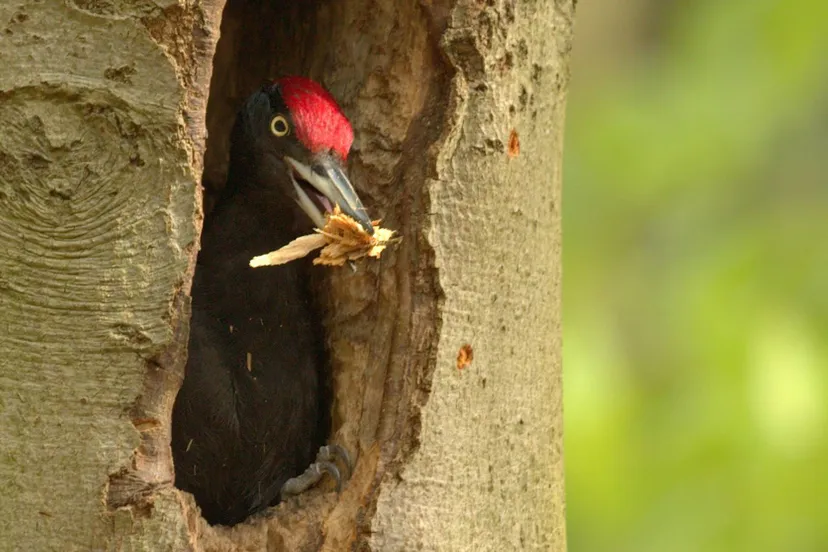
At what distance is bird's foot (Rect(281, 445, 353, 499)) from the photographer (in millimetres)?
3037

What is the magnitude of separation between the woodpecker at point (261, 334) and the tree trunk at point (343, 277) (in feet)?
0.57

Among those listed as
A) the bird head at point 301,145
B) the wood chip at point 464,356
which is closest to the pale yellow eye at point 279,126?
the bird head at point 301,145

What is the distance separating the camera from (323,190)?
133 inches

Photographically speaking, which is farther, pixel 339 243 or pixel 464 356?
pixel 339 243

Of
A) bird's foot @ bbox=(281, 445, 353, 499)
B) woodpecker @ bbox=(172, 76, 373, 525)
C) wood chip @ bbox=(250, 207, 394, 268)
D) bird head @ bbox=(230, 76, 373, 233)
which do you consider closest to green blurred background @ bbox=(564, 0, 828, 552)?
woodpecker @ bbox=(172, 76, 373, 525)

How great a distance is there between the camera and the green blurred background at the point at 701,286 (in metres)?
4.83

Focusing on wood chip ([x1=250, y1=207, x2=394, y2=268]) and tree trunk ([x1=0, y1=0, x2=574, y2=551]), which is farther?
wood chip ([x1=250, y1=207, x2=394, y2=268])

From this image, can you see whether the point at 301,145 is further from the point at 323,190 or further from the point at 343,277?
the point at 343,277

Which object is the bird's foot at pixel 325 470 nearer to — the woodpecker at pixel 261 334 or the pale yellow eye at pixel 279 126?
the woodpecker at pixel 261 334

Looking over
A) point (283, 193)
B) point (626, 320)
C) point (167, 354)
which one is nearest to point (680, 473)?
point (626, 320)

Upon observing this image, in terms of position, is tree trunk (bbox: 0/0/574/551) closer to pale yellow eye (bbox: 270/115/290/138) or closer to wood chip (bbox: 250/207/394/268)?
wood chip (bbox: 250/207/394/268)

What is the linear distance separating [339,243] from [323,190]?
12.4 inches

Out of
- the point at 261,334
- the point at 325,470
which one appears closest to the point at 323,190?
the point at 261,334

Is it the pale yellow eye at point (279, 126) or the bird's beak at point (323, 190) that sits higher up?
the pale yellow eye at point (279, 126)
